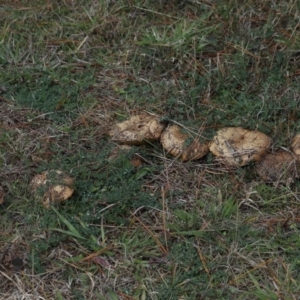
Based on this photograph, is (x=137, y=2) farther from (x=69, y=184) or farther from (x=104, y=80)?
(x=69, y=184)

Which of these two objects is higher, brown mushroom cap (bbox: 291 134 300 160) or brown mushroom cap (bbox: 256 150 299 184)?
brown mushroom cap (bbox: 291 134 300 160)

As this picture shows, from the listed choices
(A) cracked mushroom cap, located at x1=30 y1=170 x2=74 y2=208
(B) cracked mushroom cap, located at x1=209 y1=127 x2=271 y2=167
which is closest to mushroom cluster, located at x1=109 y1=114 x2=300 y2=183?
(B) cracked mushroom cap, located at x1=209 y1=127 x2=271 y2=167

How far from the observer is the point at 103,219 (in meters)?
3.17

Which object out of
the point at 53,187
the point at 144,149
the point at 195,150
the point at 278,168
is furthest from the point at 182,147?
the point at 53,187

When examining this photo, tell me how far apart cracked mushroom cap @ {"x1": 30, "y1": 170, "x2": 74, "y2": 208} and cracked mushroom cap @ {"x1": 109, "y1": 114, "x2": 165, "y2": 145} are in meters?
0.36

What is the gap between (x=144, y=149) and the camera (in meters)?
3.47

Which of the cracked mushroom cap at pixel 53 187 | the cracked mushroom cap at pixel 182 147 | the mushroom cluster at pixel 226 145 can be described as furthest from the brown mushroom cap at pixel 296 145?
the cracked mushroom cap at pixel 53 187

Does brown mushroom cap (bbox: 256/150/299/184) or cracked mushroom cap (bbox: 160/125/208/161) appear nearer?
brown mushroom cap (bbox: 256/150/299/184)

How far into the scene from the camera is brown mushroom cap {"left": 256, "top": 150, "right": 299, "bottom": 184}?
10.8 feet

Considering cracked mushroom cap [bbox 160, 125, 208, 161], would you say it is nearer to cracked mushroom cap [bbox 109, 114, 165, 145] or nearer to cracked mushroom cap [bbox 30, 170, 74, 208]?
cracked mushroom cap [bbox 109, 114, 165, 145]

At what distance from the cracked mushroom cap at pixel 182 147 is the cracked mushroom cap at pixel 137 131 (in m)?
0.05

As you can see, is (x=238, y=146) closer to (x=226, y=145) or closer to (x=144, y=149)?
(x=226, y=145)

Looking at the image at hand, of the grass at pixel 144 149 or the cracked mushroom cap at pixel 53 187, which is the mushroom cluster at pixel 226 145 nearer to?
the grass at pixel 144 149

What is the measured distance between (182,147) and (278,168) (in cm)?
49
